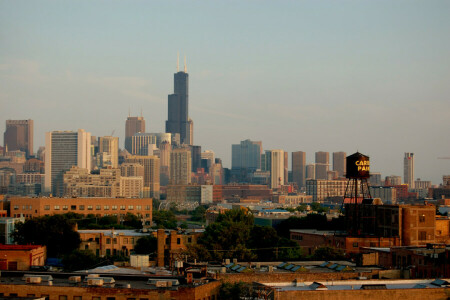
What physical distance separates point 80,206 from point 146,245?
237ft

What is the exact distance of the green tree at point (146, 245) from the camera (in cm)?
9788

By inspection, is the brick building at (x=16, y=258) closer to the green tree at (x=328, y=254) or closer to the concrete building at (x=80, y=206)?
the green tree at (x=328, y=254)

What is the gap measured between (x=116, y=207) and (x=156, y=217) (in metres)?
18.0

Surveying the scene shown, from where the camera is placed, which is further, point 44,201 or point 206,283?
point 44,201

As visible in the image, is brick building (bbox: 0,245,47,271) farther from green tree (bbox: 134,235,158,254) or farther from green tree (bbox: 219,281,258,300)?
green tree (bbox: 134,235,158,254)

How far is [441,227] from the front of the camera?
106 metres

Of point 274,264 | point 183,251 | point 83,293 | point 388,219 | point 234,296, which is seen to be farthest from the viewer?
point 388,219

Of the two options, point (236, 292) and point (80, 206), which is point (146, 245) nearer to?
point (236, 292)

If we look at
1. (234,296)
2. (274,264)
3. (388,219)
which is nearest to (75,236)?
(388,219)

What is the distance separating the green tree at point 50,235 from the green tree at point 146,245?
21.2 ft

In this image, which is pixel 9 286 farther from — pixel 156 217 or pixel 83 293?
pixel 156 217

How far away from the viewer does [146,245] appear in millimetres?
99250

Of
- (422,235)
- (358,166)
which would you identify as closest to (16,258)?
(422,235)

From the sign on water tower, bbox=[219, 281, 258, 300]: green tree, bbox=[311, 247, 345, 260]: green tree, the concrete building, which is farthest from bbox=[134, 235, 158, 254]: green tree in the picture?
the concrete building
